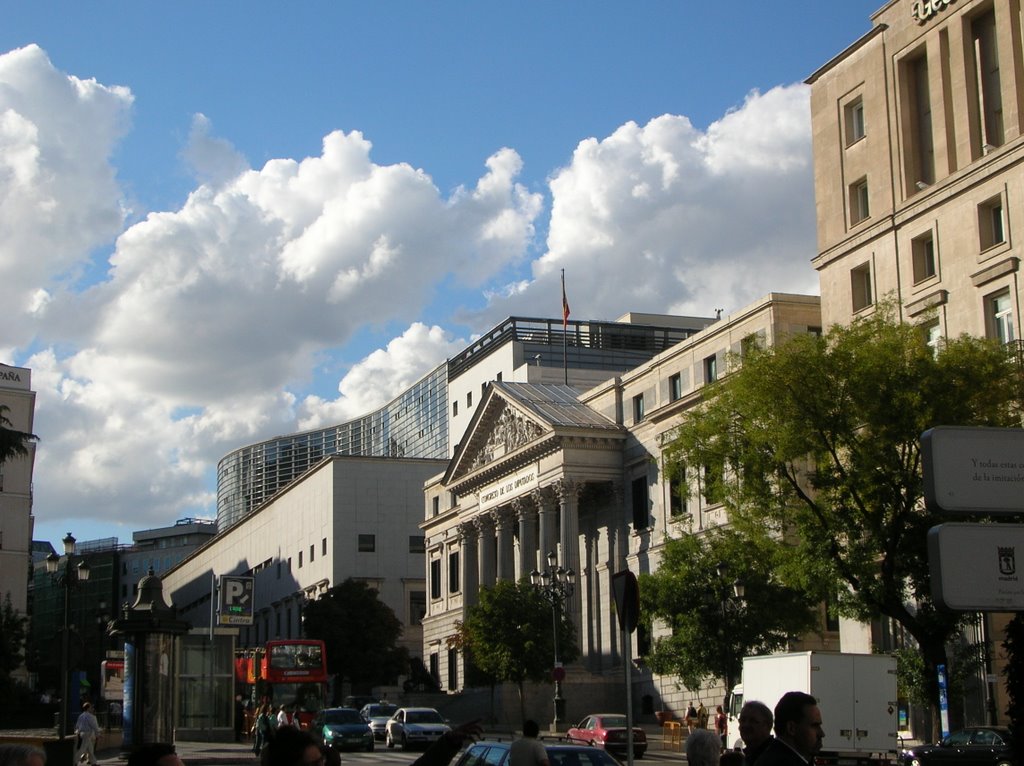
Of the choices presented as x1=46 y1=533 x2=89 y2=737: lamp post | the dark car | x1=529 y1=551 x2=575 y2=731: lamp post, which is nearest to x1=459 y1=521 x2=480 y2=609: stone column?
x1=529 y1=551 x2=575 y2=731: lamp post

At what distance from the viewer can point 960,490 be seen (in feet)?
28.7

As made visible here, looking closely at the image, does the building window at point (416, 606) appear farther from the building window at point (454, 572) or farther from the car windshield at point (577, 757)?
the car windshield at point (577, 757)

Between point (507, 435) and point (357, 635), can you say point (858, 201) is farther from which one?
point (357, 635)

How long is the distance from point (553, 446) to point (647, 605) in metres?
23.3

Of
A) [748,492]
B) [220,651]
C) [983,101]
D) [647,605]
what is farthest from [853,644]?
[220,651]

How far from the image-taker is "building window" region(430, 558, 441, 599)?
92.4 meters

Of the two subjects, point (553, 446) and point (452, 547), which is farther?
point (452, 547)

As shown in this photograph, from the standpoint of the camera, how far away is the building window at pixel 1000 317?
42062mm

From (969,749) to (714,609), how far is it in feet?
46.9

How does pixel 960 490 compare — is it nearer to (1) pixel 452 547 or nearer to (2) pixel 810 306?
(2) pixel 810 306

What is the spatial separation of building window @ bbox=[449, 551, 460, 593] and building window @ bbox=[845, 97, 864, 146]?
45.6 m

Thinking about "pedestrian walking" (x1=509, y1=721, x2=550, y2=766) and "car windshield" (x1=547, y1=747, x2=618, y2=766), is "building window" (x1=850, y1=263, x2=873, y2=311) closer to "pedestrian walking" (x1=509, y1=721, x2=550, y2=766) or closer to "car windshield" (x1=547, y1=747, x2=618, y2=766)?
"car windshield" (x1=547, y1=747, x2=618, y2=766)

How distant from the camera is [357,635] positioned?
88.9 m

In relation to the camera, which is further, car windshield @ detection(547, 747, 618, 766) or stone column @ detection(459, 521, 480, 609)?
stone column @ detection(459, 521, 480, 609)
